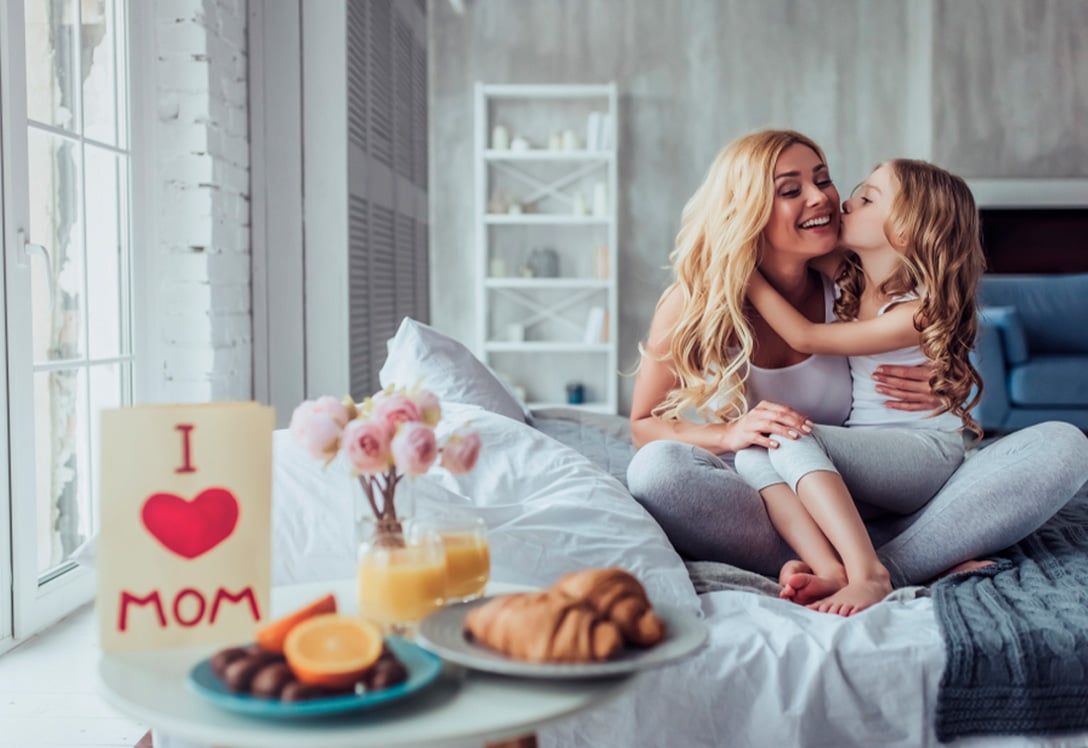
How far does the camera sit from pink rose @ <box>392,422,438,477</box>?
3.56 ft

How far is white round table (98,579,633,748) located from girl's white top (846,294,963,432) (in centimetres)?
137

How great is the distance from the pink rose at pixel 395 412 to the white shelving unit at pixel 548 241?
202 inches

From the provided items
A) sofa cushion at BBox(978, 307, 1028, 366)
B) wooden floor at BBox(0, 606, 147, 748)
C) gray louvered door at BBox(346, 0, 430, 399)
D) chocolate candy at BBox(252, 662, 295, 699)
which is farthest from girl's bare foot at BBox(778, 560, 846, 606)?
sofa cushion at BBox(978, 307, 1028, 366)

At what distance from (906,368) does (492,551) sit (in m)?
1.07

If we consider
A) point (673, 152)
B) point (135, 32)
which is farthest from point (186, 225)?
point (673, 152)

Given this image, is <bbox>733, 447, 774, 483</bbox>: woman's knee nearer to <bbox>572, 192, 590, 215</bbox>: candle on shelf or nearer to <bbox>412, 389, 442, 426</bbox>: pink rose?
<bbox>412, 389, 442, 426</bbox>: pink rose

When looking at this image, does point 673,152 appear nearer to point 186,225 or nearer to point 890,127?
point 890,127

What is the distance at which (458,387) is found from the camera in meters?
2.32

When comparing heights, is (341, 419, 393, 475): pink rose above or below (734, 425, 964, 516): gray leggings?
above

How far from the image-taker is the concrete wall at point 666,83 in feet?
21.6

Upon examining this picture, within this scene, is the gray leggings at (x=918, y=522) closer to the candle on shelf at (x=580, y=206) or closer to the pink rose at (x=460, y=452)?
the pink rose at (x=460, y=452)

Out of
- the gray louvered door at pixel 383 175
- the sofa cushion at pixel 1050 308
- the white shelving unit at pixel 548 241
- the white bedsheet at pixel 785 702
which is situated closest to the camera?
the white bedsheet at pixel 785 702

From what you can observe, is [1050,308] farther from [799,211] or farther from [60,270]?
[60,270]

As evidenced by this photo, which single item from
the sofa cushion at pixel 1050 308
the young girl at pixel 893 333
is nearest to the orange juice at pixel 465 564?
the young girl at pixel 893 333
